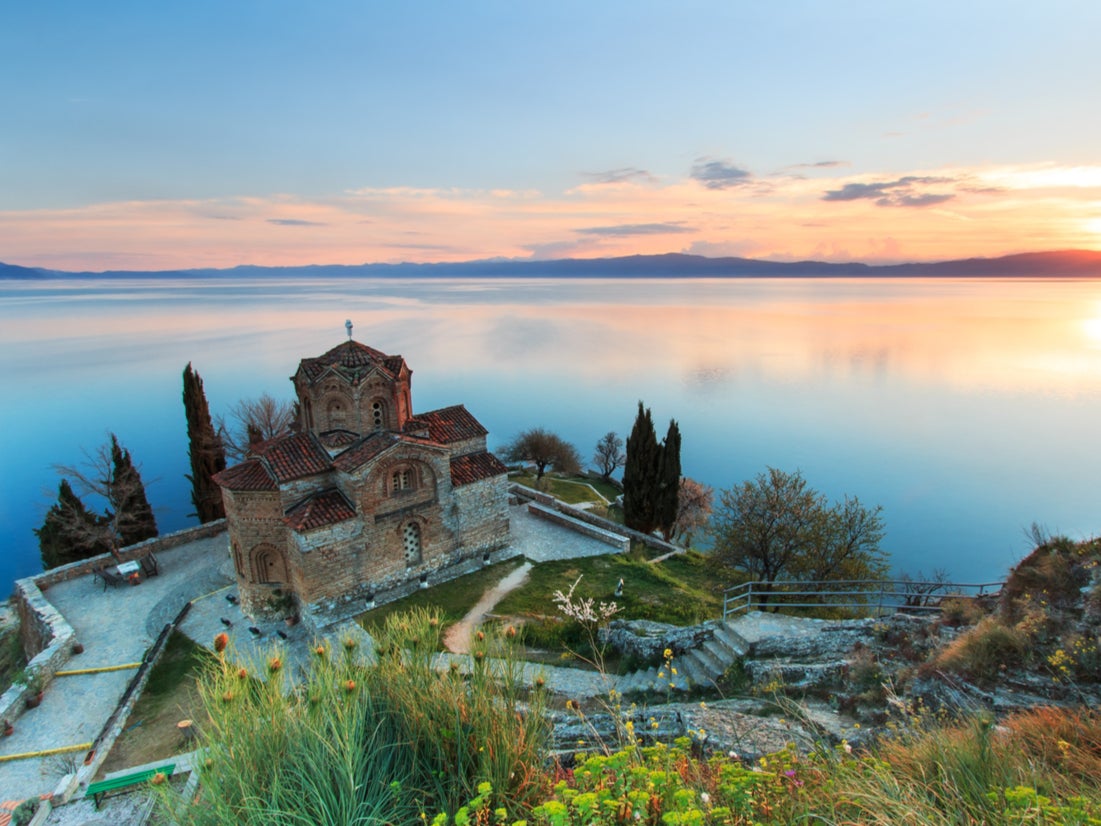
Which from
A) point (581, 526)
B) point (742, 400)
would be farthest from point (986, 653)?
point (742, 400)

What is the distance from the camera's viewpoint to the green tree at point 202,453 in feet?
85.4

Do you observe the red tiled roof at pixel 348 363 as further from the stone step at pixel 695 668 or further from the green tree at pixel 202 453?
the green tree at pixel 202 453

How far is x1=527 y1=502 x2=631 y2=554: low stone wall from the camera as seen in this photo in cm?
1947

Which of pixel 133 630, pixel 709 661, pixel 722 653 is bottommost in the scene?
pixel 133 630

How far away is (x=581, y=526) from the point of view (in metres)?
20.5

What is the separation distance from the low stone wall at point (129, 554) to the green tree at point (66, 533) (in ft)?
7.07

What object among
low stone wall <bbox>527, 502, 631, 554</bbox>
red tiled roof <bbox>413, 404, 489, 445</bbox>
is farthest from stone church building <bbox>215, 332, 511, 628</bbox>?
low stone wall <bbox>527, 502, 631, 554</bbox>

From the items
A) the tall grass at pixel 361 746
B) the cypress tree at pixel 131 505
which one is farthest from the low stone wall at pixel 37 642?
the tall grass at pixel 361 746

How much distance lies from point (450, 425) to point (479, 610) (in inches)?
236

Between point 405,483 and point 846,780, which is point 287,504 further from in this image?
point 846,780

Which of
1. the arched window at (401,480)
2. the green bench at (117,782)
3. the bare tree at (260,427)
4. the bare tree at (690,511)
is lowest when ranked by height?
the bare tree at (690,511)

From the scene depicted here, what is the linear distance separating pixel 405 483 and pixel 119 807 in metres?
8.83

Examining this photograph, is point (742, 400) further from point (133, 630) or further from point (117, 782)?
point (117, 782)

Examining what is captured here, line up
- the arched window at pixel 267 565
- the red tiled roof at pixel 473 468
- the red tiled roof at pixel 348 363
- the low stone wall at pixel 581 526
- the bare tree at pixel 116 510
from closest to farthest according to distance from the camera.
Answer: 1. the arched window at pixel 267 565
2. the red tiled roof at pixel 348 363
3. the red tiled roof at pixel 473 468
4. the low stone wall at pixel 581 526
5. the bare tree at pixel 116 510
